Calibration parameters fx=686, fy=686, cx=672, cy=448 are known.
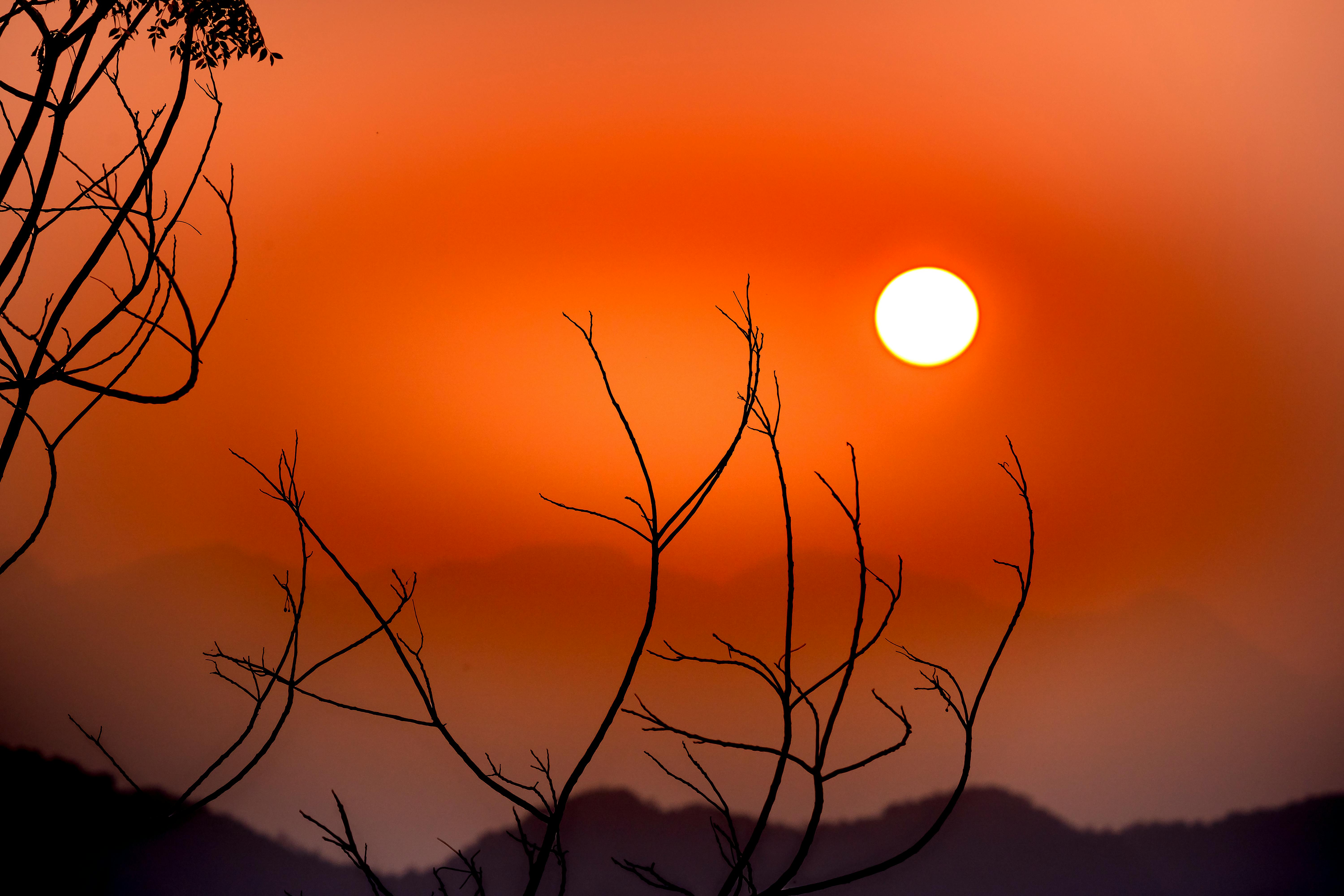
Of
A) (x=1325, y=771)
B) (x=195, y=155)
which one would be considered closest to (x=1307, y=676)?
(x=1325, y=771)

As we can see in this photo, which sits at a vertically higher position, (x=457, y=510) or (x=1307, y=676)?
(x=457, y=510)

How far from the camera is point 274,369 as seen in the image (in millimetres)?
3211

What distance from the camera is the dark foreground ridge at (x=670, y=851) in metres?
3.18

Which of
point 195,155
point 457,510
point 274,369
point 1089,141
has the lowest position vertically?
point 457,510

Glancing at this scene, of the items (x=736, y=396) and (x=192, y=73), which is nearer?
(x=192, y=73)

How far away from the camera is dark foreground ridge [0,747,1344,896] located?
3.18 meters

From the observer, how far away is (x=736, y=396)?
10.8 ft

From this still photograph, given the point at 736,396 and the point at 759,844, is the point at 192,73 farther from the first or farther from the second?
the point at 759,844

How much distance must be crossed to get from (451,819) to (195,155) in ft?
10.7

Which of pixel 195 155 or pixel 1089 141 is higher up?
pixel 195 155

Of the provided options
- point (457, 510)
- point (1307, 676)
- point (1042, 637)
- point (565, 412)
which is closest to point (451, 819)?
point (457, 510)

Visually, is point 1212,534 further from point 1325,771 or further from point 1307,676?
point 1325,771

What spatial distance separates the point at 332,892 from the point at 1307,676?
4.76 m

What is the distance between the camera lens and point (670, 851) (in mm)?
3178
